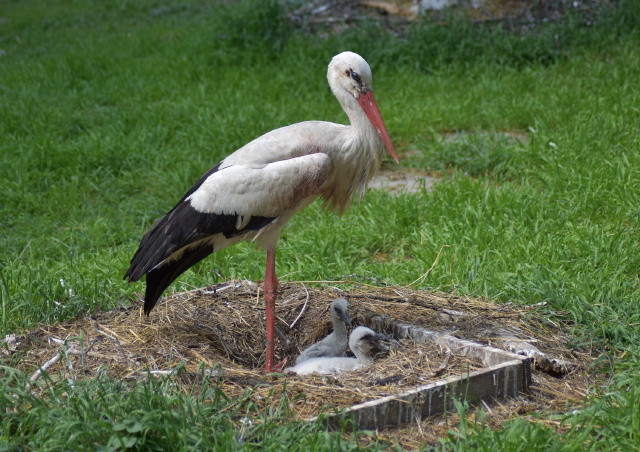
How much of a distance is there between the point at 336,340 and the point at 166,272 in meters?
0.94

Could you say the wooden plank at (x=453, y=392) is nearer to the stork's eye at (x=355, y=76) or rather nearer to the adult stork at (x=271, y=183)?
the adult stork at (x=271, y=183)

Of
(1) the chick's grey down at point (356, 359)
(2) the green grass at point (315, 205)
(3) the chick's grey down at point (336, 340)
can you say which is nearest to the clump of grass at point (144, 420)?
(2) the green grass at point (315, 205)

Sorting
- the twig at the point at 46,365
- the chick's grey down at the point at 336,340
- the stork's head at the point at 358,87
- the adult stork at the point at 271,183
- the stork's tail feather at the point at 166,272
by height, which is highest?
the stork's head at the point at 358,87

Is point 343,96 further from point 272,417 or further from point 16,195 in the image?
point 16,195

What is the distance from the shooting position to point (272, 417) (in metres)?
3.07

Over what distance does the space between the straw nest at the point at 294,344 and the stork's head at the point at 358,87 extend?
0.95m

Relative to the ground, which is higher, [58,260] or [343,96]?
[343,96]

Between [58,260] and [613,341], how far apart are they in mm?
3816

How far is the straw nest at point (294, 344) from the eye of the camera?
3391 millimetres

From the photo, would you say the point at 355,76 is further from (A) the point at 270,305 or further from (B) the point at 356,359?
(B) the point at 356,359

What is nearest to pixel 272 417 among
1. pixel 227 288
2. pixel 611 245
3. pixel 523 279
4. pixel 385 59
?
pixel 227 288

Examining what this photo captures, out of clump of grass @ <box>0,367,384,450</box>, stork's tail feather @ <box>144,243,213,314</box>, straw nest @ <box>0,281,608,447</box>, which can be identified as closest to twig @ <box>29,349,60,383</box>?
straw nest @ <box>0,281,608,447</box>

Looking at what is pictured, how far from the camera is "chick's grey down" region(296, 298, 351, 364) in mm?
4090

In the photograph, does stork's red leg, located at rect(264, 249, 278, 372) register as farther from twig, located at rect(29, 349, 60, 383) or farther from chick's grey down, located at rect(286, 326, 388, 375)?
twig, located at rect(29, 349, 60, 383)
